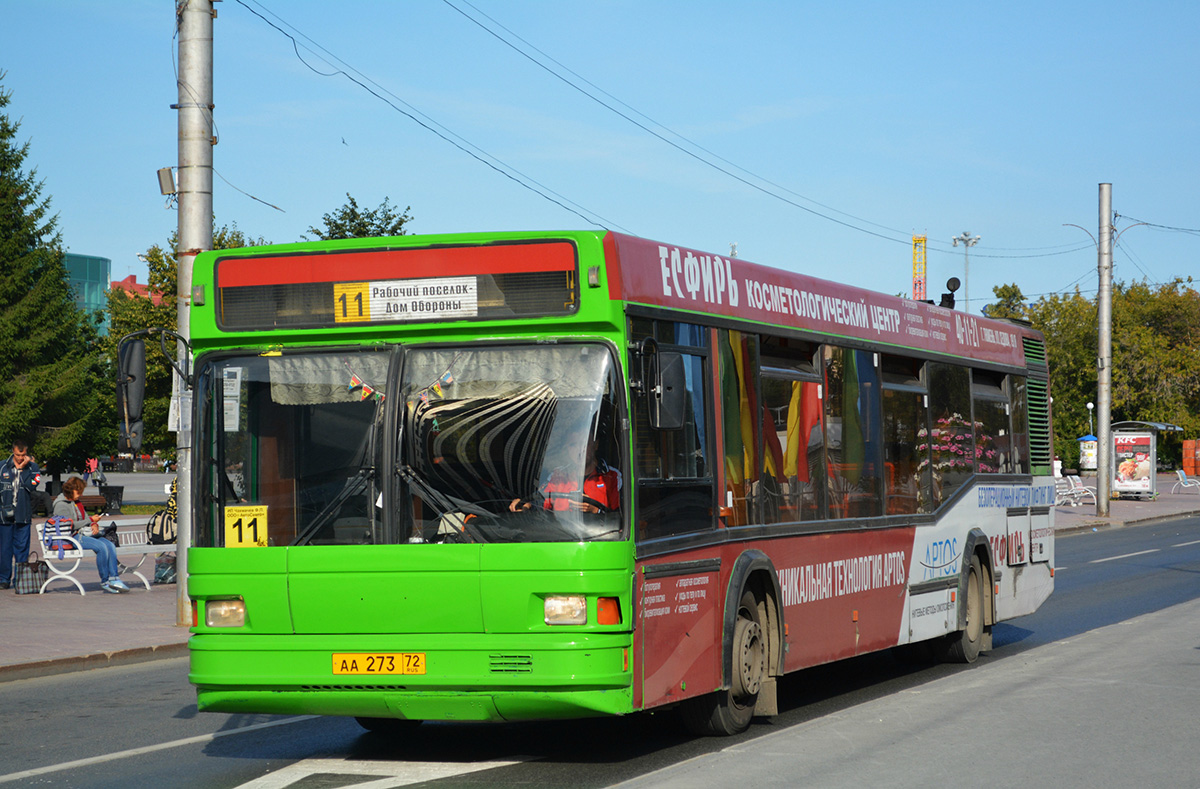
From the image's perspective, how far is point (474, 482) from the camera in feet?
23.6

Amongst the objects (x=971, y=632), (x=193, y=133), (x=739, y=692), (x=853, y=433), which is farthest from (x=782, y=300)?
(x=193, y=133)

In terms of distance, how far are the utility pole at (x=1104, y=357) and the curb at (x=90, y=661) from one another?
30232 millimetres

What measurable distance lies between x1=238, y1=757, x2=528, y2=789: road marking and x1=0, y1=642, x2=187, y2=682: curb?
5465mm

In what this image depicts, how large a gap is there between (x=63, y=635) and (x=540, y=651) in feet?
29.7

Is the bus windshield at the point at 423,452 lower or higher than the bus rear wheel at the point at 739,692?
higher

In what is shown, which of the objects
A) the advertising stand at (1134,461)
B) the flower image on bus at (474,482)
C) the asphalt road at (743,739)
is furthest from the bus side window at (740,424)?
the advertising stand at (1134,461)

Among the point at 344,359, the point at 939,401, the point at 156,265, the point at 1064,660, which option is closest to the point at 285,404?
the point at 344,359

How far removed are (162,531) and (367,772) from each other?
1648 cm

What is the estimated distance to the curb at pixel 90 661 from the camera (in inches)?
486

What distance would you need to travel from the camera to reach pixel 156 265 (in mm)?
44469

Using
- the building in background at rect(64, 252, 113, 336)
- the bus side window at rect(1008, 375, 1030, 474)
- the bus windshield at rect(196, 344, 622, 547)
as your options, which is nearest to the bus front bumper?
the bus windshield at rect(196, 344, 622, 547)

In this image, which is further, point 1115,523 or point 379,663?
point 1115,523

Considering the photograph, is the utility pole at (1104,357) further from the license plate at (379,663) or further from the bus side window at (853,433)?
the license plate at (379,663)

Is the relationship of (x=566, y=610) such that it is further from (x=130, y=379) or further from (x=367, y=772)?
(x=130, y=379)
